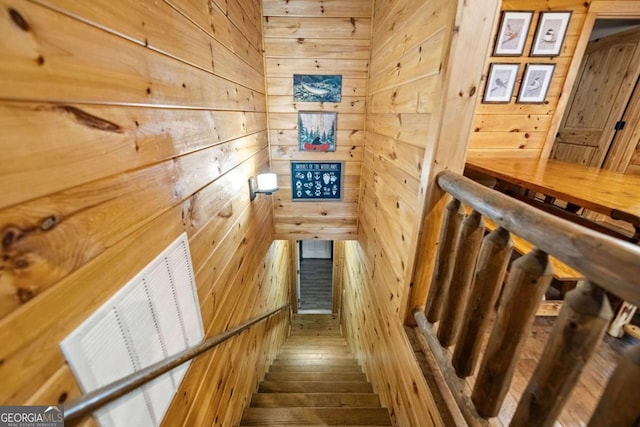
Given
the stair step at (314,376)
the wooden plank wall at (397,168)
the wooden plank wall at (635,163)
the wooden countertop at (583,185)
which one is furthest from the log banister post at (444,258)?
the wooden plank wall at (635,163)

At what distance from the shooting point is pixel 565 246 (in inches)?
20.4

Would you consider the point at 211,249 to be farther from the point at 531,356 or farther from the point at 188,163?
the point at 531,356

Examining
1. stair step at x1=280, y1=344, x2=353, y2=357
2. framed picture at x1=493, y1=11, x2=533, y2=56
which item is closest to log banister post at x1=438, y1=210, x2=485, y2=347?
framed picture at x1=493, y1=11, x2=533, y2=56

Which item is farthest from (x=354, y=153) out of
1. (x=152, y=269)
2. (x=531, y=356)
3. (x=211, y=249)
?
(x=152, y=269)

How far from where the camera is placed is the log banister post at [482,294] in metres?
0.78

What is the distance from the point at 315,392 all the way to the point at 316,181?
219 cm

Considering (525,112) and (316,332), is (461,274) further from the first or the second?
(316,332)

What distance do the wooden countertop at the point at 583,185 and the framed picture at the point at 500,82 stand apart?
771 millimetres

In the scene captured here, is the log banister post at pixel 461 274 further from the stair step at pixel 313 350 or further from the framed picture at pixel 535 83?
the stair step at pixel 313 350

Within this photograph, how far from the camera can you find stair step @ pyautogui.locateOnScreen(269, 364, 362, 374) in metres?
3.10

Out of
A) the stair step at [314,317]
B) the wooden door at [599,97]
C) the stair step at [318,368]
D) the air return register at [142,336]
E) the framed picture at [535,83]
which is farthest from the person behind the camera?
the stair step at [314,317]

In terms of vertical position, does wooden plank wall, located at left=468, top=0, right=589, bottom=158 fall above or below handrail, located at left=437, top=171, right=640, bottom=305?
above

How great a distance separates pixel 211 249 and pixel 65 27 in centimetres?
92

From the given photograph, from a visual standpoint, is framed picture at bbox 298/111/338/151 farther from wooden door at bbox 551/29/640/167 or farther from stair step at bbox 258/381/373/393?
wooden door at bbox 551/29/640/167
